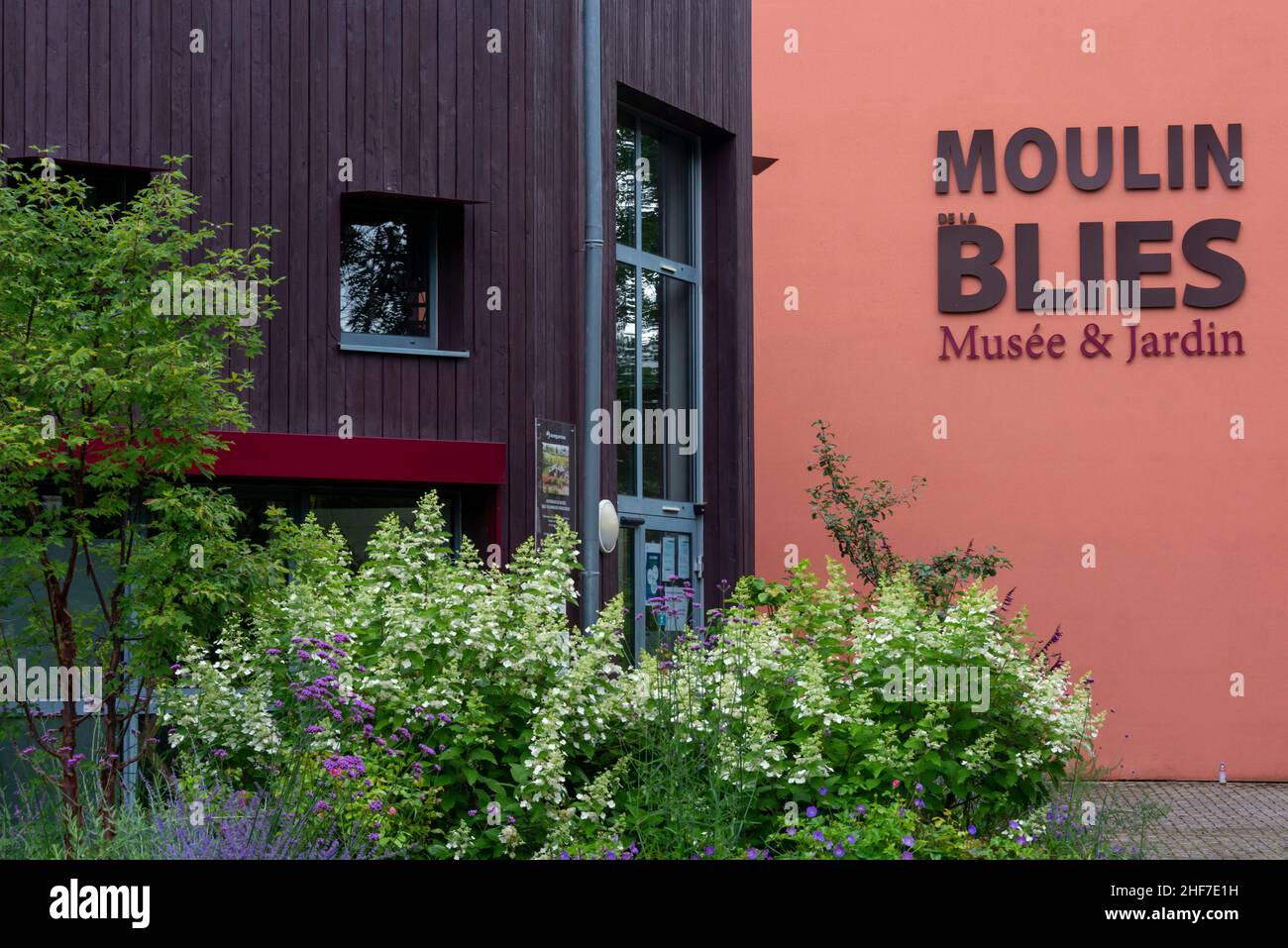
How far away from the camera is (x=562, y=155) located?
47.1 ft

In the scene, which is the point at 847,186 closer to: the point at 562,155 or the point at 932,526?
the point at 932,526

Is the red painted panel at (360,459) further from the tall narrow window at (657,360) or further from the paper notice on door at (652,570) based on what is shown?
the paper notice on door at (652,570)

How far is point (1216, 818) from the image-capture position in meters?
15.9

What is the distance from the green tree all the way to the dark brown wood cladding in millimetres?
3805

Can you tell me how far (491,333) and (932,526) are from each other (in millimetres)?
8241

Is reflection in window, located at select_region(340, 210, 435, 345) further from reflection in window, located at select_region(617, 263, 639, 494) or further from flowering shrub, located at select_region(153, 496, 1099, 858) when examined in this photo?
→ flowering shrub, located at select_region(153, 496, 1099, 858)

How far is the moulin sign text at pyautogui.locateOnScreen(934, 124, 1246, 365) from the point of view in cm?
1994
